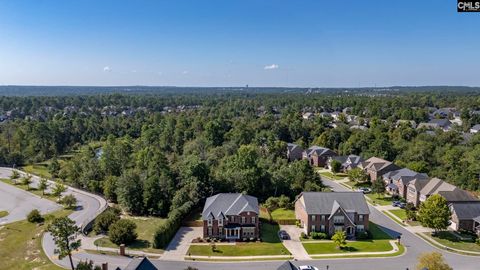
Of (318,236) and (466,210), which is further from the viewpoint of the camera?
(466,210)

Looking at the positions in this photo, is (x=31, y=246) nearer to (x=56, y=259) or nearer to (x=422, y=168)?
(x=56, y=259)

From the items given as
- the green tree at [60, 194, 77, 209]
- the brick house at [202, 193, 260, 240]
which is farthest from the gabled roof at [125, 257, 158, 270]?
the green tree at [60, 194, 77, 209]

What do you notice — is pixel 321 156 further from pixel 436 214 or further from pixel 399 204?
pixel 436 214

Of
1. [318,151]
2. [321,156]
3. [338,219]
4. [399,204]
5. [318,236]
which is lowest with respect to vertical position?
[399,204]

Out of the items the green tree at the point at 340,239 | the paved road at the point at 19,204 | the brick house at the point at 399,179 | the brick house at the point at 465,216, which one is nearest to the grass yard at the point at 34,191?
the paved road at the point at 19,204

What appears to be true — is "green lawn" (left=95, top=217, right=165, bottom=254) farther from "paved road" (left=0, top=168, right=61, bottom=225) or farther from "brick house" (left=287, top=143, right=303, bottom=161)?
"brick house" (left=287, top=143, right=303, bottom=161)

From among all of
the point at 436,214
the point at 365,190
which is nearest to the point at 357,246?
the point at 436,214
